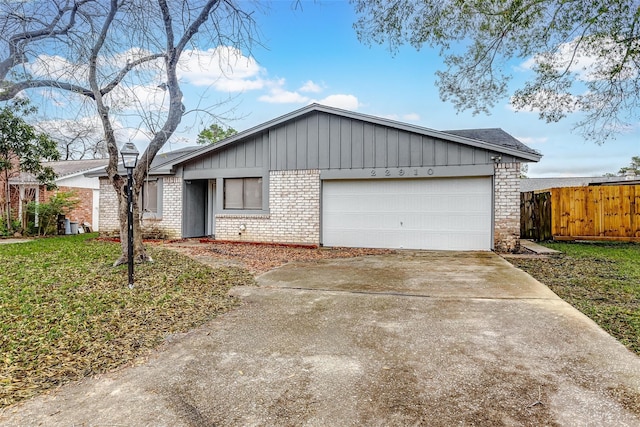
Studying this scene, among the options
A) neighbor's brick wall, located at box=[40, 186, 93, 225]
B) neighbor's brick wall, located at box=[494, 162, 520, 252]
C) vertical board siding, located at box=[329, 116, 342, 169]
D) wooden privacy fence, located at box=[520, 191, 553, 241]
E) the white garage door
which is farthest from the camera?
neighbor's brick wall, located at box=[40, 186, 93, 225]

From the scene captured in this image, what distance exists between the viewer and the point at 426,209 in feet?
32.6

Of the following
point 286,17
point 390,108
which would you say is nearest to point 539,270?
point 286,17

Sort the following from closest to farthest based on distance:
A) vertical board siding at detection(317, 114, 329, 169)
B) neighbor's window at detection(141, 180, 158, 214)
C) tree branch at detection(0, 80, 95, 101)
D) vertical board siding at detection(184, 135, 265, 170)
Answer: tree branch at detection(0, 80, 95, 101) < vertical board siding at detection(317, 114, 329, 169) < vertical board siding at detection(184, 135, 265, 170) < neighbor's window at detection(141, 180, 158, 214)

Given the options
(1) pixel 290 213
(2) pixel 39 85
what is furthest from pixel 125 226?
(1) pixel 290 213

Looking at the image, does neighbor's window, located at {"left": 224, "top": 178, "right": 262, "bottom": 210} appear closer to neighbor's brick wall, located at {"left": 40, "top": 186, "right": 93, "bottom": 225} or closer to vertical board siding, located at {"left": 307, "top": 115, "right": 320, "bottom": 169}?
vertical board siding, located at {"left": 307, "top": 115, "right": 320, "bottom": 169}

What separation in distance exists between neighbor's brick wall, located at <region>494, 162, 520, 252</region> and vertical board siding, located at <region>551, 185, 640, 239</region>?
3.37 m

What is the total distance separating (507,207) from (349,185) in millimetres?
4279

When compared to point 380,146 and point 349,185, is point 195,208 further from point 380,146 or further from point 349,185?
point 380,146

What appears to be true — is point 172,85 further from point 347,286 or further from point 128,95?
point 347,286

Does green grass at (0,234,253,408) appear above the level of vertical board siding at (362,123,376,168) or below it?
below

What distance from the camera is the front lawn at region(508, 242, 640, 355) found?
12.1 ft

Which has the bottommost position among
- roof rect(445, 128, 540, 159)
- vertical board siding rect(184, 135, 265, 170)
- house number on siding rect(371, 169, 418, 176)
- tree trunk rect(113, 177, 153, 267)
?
tree trunk rect(113, 177, 153, 267)

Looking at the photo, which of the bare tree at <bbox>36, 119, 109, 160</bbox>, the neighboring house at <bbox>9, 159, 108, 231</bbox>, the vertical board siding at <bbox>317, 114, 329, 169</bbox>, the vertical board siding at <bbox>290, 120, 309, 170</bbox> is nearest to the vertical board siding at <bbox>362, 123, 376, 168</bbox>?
the vertical board siding at <bbox>317, 114, 329, 169</bbox>

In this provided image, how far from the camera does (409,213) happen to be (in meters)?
10.1
